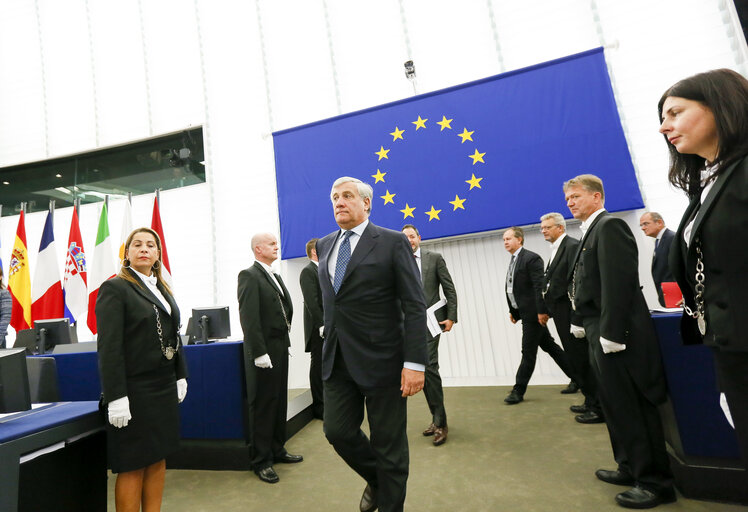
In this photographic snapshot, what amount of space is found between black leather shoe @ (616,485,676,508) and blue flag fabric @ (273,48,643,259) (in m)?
2.70

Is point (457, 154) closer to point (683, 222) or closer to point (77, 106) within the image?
point (683, 222)

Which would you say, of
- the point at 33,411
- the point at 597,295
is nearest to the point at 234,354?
the point at 33,411

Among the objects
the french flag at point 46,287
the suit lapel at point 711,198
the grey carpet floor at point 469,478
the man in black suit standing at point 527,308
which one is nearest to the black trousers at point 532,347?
the man in black suit standing at point 527,308

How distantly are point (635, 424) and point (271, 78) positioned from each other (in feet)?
19.9

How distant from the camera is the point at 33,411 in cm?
146

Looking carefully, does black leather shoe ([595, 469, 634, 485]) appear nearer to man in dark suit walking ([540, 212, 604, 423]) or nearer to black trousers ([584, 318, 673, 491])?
black trousers ([584, 318, 673, 491])

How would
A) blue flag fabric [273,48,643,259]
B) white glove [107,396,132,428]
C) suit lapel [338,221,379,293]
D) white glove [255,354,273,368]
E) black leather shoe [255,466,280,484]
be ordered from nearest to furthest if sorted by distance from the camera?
white glove [107,396,132,428] → suit lapel [338,221,379,293] → black leather shoe [255,466,280,484] → white glove [255,354,273,368] → blue flag fabric [273,48,643,259]

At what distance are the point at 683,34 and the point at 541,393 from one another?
14.2ft

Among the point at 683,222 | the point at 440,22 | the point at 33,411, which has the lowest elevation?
the point at 33,411

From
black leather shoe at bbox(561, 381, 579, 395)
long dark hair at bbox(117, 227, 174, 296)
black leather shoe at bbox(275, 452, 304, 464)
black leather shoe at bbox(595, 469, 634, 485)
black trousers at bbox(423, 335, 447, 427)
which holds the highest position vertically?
long dark hair at bbox(117, 227, 174, 296)

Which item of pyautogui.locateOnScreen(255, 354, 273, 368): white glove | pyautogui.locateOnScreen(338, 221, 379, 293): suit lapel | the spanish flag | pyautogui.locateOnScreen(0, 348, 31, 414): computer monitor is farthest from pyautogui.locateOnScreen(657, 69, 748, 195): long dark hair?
the spanish flag

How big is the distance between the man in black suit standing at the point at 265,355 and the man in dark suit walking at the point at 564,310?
2.05m

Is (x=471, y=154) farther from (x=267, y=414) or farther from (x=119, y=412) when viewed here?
(x=119, y=412)

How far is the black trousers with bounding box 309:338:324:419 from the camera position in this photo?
3385 mm
